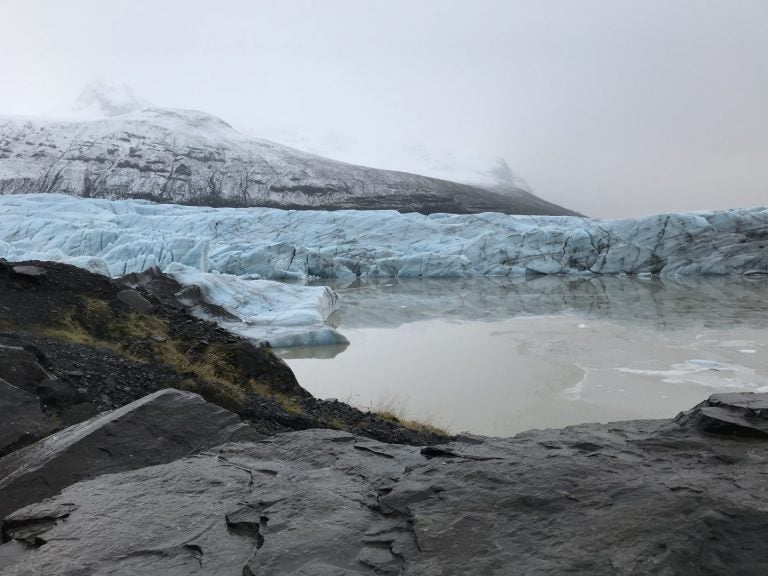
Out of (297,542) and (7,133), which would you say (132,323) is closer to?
(297,542)

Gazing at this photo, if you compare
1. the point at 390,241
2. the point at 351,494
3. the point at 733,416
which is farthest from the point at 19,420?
the point at 390,241

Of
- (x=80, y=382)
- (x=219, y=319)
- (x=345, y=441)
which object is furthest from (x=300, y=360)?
(x=345, y=441)

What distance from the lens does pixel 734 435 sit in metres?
2.85

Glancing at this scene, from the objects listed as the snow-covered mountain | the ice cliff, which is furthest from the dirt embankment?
the snow-covered mountain

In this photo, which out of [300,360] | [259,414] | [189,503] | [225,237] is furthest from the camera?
[225,237]

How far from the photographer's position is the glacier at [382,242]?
97.6 ft

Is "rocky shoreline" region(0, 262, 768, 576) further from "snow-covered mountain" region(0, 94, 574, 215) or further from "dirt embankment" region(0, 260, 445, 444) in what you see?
"snow-covered mountain" region(0, 94, 574, 215)

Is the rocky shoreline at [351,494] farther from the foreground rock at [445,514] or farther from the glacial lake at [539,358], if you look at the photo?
the glacial lake at [539,358]

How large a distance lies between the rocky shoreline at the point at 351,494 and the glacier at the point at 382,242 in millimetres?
23192

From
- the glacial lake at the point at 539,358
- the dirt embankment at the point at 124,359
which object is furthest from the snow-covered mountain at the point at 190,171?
the dirt embankment at the point at 124,359

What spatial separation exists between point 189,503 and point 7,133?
9357 centimetres

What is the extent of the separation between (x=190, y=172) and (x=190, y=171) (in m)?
0.33

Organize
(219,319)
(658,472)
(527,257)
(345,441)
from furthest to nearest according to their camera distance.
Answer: (527,257), (219,319), (345,441), (658,472)

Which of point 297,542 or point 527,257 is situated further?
point 527,257
